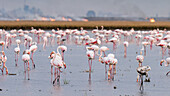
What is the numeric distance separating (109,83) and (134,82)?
81cm

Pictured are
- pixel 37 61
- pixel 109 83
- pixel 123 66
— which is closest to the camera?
pixel 109 83

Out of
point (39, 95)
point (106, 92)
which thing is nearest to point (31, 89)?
point (39, 95)

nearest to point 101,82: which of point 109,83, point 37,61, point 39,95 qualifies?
point 109,83

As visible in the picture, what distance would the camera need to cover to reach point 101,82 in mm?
13328

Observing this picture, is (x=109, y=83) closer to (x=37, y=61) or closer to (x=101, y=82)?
(x=101, y=82)

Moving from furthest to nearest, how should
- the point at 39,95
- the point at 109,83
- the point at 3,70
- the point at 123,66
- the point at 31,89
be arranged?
the point at 123,66
the point at 3,70
the point at 109,83
the point at 31,89
the point at 39,95

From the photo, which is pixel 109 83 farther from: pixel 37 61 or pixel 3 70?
pixel 37 61

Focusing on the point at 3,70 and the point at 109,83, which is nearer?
the point at 109,83

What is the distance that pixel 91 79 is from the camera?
13.9m

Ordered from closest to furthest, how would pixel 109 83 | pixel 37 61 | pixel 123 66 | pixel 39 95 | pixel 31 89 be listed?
pixel 39 95 < pixel 31 89 < pixel 109 83 < pixel 123 66 < pixel 37 61

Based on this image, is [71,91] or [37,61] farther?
[37,61]

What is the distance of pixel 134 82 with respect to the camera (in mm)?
13391

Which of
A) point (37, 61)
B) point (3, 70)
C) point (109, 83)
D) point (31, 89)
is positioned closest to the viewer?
point (31, 89)

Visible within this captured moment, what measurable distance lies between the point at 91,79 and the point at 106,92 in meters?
2.14
